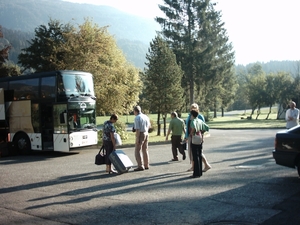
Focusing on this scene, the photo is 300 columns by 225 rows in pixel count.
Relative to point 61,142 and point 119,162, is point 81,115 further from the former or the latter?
point 119,162

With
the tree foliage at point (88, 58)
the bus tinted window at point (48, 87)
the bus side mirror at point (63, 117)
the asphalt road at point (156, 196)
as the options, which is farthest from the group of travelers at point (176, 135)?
the tree foliage at point (88, 58)

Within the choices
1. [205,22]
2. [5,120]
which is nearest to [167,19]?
[205,22]

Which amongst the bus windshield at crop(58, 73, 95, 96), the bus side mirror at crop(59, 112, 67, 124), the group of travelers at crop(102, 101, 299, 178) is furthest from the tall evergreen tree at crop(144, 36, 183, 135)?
the group of travelers at crop(102, 101, 299, 178)

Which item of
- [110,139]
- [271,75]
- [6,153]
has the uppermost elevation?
[271,75]

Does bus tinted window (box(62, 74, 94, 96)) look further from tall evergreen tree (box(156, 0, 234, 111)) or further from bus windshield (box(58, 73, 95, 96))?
tall evergreen tree (box(156, 0, 234, 111))

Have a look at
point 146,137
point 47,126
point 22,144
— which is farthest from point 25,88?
point 146,137

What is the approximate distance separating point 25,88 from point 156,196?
1236 cm

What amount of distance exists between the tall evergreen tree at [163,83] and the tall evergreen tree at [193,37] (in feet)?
54.0

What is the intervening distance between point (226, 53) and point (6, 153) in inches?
1480

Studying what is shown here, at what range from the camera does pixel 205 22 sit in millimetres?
43344

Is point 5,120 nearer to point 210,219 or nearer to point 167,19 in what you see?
point 210,219

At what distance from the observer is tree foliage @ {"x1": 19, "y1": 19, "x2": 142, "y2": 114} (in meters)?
24.1

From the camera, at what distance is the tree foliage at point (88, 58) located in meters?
24.1

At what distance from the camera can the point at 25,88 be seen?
1783 centimetres
